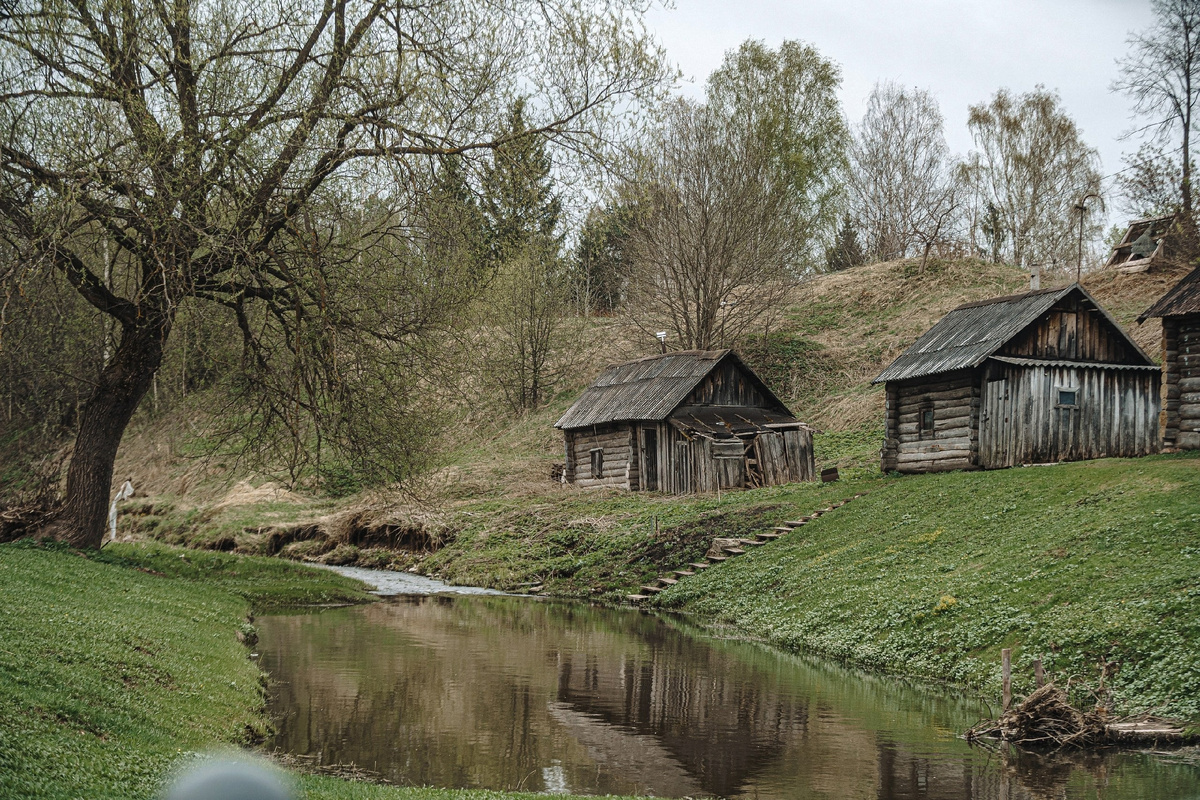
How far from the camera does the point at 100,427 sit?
21.0 meters

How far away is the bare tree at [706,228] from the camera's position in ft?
141

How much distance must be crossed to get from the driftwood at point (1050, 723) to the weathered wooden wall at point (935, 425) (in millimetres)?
18403

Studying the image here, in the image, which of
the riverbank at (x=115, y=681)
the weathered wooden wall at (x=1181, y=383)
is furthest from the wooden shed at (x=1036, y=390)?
the riverbank at (x=115, y=681)

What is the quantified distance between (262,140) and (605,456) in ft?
83.8

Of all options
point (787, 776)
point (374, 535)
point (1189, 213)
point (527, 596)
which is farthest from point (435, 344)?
point (1189, 213)

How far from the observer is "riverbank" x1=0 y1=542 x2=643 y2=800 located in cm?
765

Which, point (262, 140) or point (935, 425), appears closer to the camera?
point (262, 140)

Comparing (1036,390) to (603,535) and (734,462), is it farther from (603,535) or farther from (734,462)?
(603,535)

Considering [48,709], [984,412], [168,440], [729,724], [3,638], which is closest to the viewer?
[48,709]

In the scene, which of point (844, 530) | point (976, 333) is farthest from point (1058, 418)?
point (844, 530)

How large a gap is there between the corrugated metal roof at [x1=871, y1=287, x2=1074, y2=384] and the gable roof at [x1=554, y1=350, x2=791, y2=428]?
6.93 metres

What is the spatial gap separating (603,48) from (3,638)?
12.8 m

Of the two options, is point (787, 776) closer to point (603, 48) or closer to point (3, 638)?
point (3, 638)

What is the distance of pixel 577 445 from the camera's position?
43062mm
